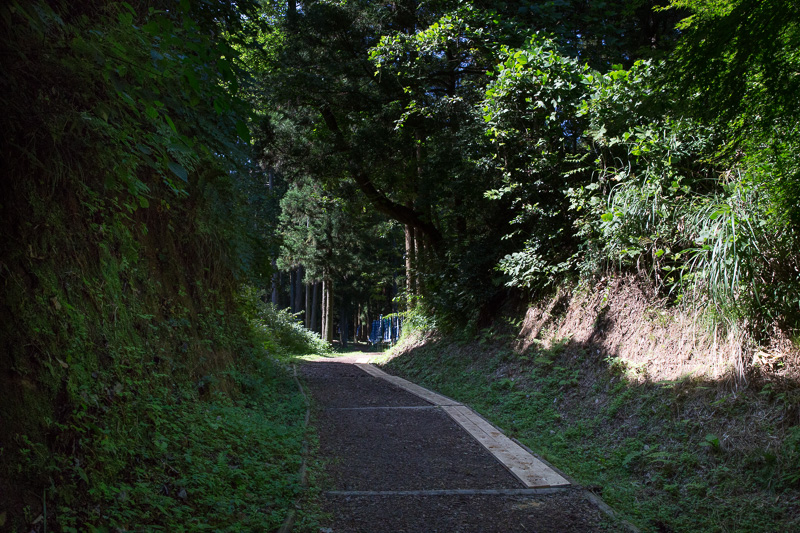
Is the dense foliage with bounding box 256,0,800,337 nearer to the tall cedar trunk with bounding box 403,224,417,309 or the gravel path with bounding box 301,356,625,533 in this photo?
the tall cedar trunk with bounding box 403,224,417,309

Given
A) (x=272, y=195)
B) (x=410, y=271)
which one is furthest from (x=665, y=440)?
(x=410, y=271)

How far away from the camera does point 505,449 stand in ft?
19.4

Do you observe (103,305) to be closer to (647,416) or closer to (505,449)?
(505,449)

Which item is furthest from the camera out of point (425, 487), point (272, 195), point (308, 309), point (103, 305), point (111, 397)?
point (308, 309)

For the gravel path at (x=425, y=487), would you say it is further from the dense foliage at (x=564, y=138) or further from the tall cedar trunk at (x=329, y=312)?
the tall cedar trunk at (x=329, y=312)

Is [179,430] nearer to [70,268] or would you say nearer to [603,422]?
[70,268]

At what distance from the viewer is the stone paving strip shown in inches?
193

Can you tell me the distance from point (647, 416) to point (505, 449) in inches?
63.5

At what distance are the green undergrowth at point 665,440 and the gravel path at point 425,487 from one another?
61 cm

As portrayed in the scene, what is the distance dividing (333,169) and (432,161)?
3.70 metres

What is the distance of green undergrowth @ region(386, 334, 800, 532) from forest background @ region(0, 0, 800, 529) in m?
0.58

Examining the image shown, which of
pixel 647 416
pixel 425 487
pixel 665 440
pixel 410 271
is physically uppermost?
pixel 410 271

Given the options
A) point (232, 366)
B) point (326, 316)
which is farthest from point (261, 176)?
point (326, 316)

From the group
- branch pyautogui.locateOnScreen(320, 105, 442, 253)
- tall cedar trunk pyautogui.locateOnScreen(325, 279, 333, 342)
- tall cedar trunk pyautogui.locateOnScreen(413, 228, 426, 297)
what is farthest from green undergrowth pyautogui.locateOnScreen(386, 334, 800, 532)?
tall cedar trunk pyautogui.locateOnScreen(325, 279, 333, 342)
